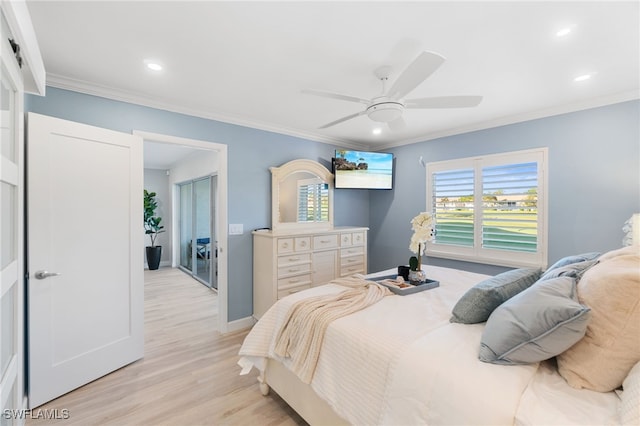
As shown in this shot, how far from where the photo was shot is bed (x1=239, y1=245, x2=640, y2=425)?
98 centimetres

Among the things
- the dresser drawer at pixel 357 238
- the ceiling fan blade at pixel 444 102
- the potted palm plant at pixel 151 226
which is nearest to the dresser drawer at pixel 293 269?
the dresser drawer at pixel 357 238

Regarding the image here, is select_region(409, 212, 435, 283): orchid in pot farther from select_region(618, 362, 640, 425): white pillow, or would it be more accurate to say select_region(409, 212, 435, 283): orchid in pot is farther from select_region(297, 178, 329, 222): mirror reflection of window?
select_region(297, 178, 329, 222): mirror reflection of window

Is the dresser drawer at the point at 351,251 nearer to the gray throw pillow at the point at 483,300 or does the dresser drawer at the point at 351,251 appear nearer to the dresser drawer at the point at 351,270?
the dresser drawer at the point at 351,270

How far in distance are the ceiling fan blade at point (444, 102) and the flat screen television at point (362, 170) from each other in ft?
6.62

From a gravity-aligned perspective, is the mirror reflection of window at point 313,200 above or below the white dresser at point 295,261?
above

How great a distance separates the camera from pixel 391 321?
1622mm

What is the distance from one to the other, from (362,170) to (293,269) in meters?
1.87

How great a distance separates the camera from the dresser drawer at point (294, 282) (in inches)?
129

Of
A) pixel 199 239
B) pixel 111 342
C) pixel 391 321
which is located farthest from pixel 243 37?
pixel 199 239

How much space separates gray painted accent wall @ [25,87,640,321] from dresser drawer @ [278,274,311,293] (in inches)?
20.8

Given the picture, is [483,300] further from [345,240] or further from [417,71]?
[345,240]

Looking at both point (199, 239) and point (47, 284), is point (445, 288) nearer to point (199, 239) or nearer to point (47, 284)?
point (47, 284)

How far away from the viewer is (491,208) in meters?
3.50

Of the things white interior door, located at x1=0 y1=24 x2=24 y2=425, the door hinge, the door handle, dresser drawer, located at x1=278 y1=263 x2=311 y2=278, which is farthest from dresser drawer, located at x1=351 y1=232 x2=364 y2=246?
the door hinge
